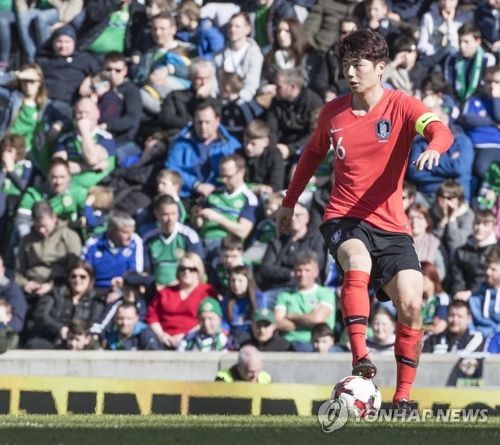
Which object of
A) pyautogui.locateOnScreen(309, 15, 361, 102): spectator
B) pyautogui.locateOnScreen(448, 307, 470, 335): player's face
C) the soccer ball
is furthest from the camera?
pyautogui.locateOnScreen(309, 15, 361, 102): spectator

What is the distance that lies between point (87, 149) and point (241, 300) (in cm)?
275

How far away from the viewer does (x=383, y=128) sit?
8.91m

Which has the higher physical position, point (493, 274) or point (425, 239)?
point (425, 239)

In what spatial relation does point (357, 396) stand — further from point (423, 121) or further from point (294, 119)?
point (294, 119)

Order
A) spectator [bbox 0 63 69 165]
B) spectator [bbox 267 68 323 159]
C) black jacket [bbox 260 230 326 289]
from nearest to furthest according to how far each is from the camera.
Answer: black jacket [bbox 260 230 326 289] < spectator [bbox 267 68 323 159] < spectator [bbox 0 63 69 165]

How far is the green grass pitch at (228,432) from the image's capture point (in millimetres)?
7234

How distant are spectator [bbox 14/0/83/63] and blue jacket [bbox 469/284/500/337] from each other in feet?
20.9

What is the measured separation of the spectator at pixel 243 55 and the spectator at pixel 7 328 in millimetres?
3509

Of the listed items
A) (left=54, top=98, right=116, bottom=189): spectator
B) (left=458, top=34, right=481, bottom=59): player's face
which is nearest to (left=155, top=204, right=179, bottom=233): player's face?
(left=54, top=98, right=116, bottom=189): spectator

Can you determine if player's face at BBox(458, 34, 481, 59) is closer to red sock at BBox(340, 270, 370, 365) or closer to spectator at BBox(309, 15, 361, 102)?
spectator at BBox(309, 15, 361, 102)

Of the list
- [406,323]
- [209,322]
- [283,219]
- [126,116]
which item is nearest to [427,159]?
[406,323]

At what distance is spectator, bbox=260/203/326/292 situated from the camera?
14.0 m

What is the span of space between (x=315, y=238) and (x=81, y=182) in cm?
283

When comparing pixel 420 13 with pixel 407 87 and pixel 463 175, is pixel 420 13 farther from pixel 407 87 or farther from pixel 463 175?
pixel 463 175
